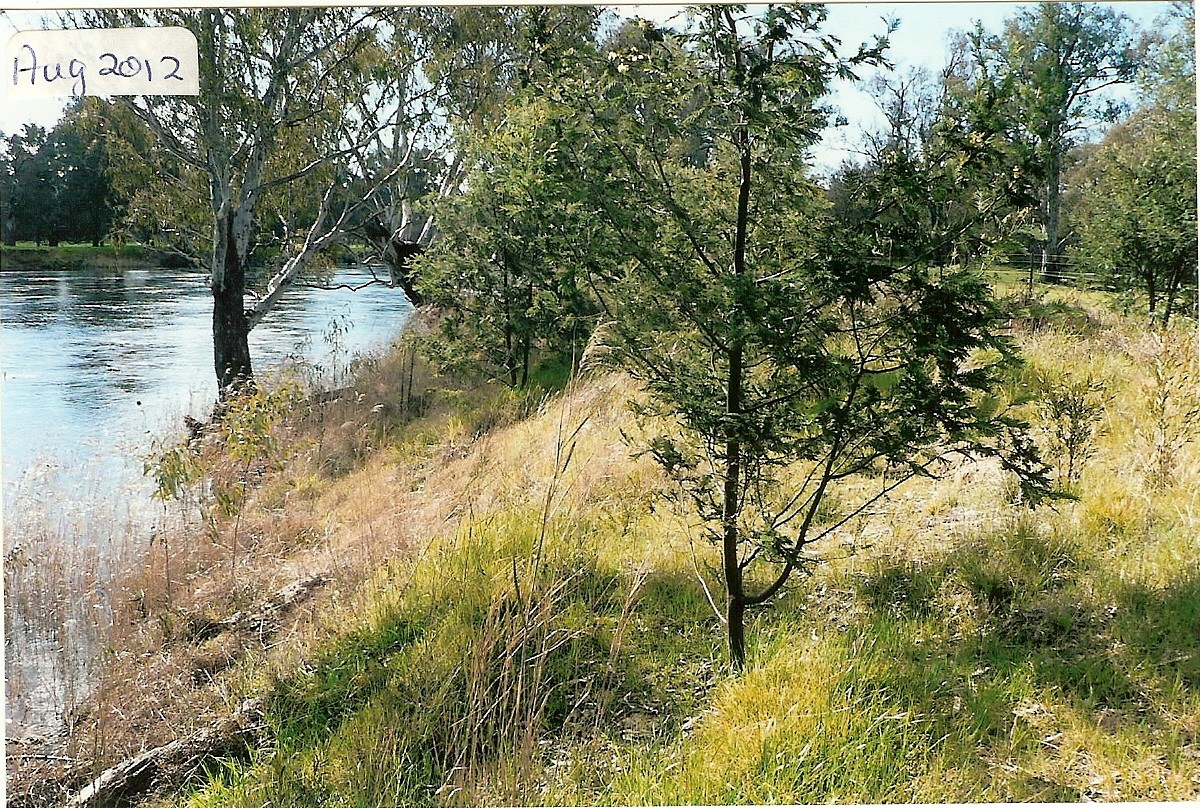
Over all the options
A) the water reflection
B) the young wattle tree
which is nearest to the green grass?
Result: the young wattle tree

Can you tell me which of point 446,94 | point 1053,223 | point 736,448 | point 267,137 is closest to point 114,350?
point 267,137

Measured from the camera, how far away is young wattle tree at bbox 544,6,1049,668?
1.74m

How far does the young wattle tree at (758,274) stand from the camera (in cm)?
174

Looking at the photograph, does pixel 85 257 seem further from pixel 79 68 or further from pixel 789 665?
pixel 789 665

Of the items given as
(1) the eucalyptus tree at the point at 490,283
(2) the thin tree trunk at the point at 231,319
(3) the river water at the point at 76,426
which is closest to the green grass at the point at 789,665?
(3) the river water at the point at 76,426

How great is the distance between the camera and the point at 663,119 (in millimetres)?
1806

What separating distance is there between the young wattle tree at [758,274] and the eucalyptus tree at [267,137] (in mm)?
2158

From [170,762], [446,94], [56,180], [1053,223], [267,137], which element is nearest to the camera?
[170,762]

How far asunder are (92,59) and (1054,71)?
2119mm

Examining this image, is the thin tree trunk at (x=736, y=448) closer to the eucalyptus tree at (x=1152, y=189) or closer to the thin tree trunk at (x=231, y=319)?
the eucalyptus tree at (x=1152, y=189)

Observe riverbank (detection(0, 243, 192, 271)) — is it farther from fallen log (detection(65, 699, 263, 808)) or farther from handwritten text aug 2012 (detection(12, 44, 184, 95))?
fallen log (detection(65, 699, 263, 808))

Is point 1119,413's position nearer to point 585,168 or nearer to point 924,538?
point 924,538

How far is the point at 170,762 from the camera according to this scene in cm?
210

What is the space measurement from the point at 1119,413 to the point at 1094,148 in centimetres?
81
